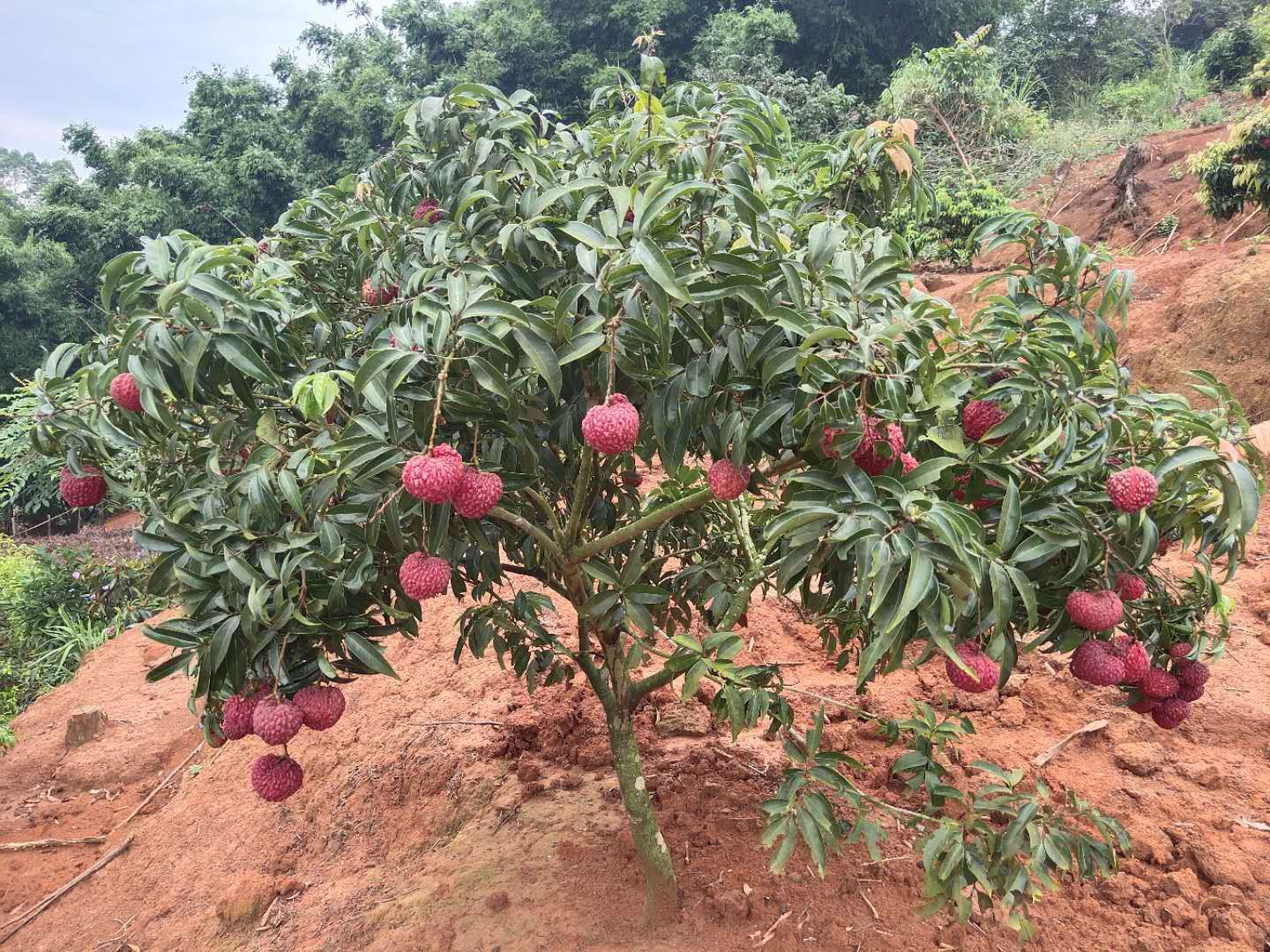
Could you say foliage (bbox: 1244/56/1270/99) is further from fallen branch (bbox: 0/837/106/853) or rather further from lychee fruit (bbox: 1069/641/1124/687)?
fallen branch (bbox: 0/837/106/853)

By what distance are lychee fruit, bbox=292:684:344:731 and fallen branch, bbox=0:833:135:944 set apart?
8.46 ft

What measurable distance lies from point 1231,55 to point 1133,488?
1694 cm

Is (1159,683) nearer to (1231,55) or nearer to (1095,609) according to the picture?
(1095,609)

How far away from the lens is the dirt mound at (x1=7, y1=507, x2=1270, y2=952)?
2207 millimetres

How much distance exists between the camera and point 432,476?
124 centimetres

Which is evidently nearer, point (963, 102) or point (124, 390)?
point (124, 390)

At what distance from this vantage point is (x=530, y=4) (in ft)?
61.6

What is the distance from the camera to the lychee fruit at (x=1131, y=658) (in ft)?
5.23

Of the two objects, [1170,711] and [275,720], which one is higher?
[275,720]

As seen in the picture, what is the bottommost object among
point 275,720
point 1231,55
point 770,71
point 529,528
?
point 275,720

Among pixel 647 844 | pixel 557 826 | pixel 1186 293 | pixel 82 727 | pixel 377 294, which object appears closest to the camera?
pixel 377 294

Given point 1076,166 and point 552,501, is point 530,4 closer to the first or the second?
point 1076,166

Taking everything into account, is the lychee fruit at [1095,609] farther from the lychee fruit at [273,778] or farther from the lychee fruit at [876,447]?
the lychee fruit at [273,778]

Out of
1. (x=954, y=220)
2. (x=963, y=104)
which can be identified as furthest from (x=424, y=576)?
(x=963, y=104)
